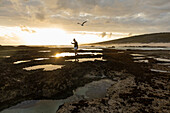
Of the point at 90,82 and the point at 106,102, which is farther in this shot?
the point at 90,82

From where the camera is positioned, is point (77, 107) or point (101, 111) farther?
point (77, 107)

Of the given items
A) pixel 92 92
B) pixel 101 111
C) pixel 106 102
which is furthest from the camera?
pixel 92 92

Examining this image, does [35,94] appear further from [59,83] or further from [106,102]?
[106,102]

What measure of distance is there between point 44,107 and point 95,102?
10.3 ft

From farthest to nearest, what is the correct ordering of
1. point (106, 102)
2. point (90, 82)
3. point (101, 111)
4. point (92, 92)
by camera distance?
1. point (90, 82)
2. point (92, 92)
3. point (106, 102)
4. point (101, 111)

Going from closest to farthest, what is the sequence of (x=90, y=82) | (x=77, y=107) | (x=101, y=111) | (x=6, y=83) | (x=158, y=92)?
1. (x=101, y=111)
2. (x=77, y=107)
3. (x=158, y=92)
4. (x=6, y=83)
5. (x=90, y=82)

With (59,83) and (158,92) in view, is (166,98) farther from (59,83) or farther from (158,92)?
(59,83)

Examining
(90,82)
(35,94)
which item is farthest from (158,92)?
(35,94)

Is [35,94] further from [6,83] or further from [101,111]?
[101,111]

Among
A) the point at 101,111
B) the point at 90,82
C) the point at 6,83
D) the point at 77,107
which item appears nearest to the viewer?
the point at 101,111

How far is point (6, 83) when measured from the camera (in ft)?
30.5

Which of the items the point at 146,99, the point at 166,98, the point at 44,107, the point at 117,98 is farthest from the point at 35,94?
the point at 166,98

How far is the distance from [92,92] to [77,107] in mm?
2425

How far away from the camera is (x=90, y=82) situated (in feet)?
33.7
